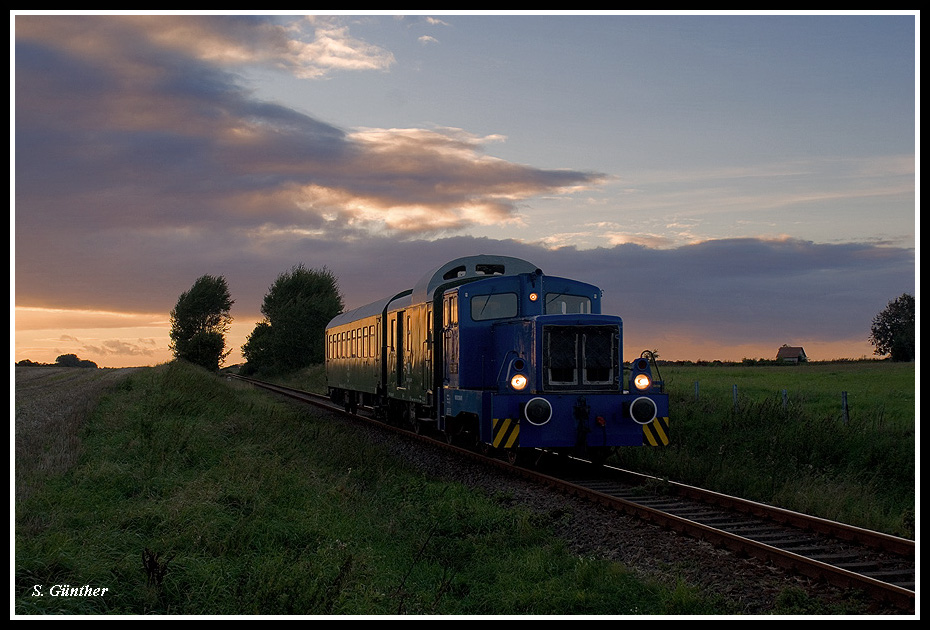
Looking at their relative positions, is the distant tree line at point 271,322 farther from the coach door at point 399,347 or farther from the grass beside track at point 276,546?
the grass beside track at point 276,546

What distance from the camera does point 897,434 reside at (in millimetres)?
15672

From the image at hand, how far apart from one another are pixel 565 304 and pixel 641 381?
7.11ft

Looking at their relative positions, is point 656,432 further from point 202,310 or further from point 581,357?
point 202,310

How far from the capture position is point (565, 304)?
14.2 metres

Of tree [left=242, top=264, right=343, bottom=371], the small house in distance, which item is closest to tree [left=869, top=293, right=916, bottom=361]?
the small house in distance

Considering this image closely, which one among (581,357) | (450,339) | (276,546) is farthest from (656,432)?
(276,546)

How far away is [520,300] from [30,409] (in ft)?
38.4

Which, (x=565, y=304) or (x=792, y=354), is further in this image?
(x=792, y=354)

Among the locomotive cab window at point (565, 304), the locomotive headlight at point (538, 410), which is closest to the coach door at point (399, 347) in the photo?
the locomotive cab window at point (565, 304)

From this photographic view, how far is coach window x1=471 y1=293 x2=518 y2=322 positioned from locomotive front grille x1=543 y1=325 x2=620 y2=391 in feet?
5.59

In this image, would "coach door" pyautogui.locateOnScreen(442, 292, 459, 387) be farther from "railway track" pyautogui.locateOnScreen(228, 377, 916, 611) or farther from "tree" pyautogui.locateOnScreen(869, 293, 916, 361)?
"tree" pyautogui.locateOnScreen(869, 293, 916, 361)

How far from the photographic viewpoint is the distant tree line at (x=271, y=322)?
6556 cm

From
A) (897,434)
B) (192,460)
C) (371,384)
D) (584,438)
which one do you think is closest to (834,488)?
(584,438)

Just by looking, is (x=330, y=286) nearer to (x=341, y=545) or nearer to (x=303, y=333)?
(x=303, y=333)
